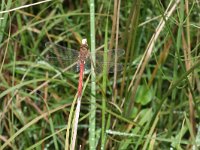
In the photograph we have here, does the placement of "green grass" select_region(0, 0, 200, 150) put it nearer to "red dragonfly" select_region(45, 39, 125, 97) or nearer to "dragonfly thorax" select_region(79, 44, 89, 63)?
"red dragonfly" select_region(45, 39, 125, 97)

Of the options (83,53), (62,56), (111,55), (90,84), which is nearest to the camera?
(83,53)

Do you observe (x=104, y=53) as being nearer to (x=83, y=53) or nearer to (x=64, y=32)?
(x=83, y=53)

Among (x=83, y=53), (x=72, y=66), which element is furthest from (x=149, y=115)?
(x=83, y=53)

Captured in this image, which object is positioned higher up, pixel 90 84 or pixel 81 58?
pixel 81 58

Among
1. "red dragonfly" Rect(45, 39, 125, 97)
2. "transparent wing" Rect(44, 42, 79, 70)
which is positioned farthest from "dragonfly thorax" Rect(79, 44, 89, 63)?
"transparent wing" Rect(44, 42, 79, 70)

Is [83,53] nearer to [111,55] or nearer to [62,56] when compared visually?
[111,55]

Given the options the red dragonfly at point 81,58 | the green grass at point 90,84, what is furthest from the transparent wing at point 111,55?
the green grass at point 90,84

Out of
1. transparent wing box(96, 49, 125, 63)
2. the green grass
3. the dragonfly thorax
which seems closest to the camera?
Answer: the dragonfly thorax

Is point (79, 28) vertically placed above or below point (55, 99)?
above

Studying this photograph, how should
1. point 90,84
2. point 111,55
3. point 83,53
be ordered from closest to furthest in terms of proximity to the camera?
point 83,53 < point 111,55 < point 90,84

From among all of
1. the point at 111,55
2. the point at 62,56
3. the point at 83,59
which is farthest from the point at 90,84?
the point at 83,59

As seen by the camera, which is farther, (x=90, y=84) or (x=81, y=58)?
(x=90, y=84)
